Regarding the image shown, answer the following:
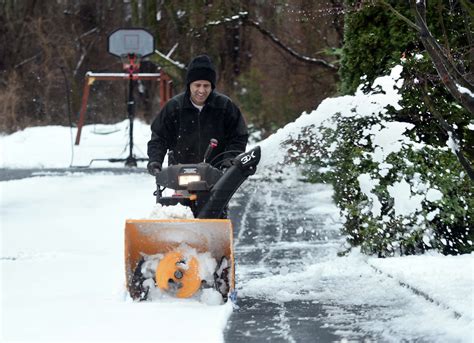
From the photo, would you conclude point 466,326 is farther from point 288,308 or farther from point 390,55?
point 390,55

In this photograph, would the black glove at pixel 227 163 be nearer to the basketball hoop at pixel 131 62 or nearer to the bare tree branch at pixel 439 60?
the bare tree branch at pixel 439 60

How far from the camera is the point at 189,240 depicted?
7.70 m

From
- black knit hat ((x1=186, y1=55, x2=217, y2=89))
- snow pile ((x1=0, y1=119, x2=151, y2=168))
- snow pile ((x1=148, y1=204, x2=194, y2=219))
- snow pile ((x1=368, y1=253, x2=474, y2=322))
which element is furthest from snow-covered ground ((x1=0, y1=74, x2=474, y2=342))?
snow pile ((x1=0, y1=119, x2=151, y2=168))

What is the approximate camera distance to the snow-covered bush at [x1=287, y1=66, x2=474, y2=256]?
30.4 feet

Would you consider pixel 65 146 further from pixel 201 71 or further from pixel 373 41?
pixel 201 71

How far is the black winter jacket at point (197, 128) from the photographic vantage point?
8453mm

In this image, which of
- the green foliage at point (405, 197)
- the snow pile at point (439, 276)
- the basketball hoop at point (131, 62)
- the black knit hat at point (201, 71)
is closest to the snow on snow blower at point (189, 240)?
the black knit hat at point (201, 71)

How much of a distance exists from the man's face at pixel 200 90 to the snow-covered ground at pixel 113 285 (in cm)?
107

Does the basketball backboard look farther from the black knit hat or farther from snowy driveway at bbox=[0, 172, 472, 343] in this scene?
the black knit hat

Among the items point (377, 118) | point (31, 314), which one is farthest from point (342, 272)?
point (31, 314)

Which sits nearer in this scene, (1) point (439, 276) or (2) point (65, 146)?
(1) point (439, 276)

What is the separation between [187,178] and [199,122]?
3.41 ft

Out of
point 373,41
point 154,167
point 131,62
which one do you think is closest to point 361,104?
point 373,41

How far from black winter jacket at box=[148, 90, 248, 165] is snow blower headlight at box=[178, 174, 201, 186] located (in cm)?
83
